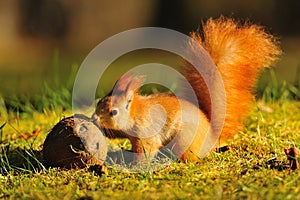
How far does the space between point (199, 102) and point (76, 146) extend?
0.86 meters

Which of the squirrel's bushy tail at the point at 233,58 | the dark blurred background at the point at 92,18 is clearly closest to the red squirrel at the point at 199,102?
the squirrel's bushy tail at the point at 233,58

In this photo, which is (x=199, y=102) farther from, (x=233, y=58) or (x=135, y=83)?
(x=135, y=83)

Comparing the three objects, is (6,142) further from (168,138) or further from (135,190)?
(135,190)

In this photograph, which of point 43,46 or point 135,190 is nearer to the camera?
point 135,190

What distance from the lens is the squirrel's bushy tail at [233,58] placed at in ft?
11.9

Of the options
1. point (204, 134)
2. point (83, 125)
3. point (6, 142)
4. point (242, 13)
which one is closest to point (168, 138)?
point (204, 134)

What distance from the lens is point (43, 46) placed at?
1502 centimetres

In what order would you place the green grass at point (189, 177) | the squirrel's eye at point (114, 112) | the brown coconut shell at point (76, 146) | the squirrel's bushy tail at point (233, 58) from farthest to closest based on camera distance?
the squirrel's bushy tail at point (233, 58)
the squirrel's eye at point (114, 112)
the brown coconut shell at point (76, 146)
the green grass at point (189, 177)

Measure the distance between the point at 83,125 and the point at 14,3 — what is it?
1259cm

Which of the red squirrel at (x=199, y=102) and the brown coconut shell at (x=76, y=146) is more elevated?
the red squirrel at (x=199, y=102)

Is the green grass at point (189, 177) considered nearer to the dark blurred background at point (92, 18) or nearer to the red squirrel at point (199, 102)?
the red squirrel at point (199, 102)

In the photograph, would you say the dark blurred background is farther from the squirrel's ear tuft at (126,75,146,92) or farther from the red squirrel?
the squirrel's ear tuft at (126,75,146,92)

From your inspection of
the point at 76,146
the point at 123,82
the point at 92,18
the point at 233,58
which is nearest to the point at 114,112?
the point at 123,82

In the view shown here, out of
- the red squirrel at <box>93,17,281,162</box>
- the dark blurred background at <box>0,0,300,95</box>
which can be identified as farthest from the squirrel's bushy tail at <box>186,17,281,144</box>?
the dark blurred background at <box>0,0,300,95</box>
